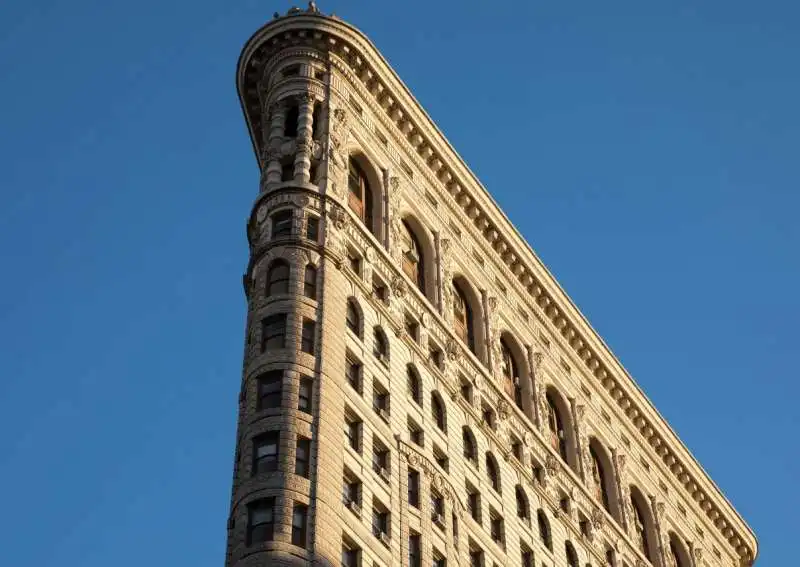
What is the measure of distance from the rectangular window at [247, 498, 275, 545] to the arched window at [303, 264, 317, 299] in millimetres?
12476

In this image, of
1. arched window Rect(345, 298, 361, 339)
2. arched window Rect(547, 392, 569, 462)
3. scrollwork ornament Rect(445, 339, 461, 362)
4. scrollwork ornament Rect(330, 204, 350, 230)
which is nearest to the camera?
arched window Rect(345, 298, 361, 339)

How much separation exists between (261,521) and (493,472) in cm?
2138

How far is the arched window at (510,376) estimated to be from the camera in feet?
291

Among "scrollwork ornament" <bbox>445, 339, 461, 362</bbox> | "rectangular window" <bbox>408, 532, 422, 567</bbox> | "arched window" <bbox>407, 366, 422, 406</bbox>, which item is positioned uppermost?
"scrollwork ornament" <bbox>445, 339, 461, 362</bbox>

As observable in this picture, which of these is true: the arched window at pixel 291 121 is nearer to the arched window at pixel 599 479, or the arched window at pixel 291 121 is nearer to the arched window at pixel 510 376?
the arched window at pixel 510 376

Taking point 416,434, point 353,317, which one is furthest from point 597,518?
point 353,317

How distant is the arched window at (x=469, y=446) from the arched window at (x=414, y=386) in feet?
12.0

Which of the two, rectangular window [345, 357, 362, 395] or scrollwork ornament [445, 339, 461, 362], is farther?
scrollwork ornament [445, 339, 461, 362]

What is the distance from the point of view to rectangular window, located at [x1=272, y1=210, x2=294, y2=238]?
2933 inches

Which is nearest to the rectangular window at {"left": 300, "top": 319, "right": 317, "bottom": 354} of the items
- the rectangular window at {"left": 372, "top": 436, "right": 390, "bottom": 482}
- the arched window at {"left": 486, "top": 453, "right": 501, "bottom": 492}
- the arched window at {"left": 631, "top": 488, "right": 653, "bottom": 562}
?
the rectangular window at {"left": 372, "top": 436, "right": 390, "bottom": 482}

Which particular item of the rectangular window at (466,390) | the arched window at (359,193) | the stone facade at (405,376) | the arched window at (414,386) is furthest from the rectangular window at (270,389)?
the rectangular window at (466,390)

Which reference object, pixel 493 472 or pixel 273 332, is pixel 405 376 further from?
pixel 273 332

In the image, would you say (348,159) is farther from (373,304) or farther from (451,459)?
(451,459)

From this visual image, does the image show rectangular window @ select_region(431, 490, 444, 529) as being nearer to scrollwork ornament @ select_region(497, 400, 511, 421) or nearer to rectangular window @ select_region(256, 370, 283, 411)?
rectangular window @ select_region(256, 370, 283, 411)
